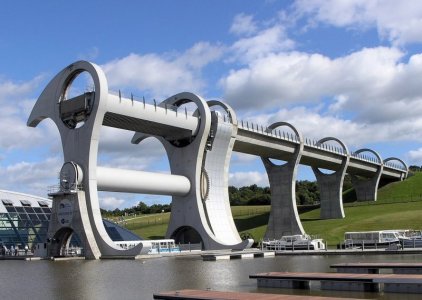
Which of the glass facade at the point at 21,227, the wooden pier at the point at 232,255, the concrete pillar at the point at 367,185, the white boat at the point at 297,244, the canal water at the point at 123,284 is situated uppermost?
the concrete pillar at the point at 367,185

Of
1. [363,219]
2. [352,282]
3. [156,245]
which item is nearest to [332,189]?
[363,219]

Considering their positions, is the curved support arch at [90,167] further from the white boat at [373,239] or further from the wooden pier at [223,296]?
the wooden pier at [223,296]

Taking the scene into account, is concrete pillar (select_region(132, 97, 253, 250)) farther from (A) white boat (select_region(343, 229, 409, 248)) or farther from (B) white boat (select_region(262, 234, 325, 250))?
(A) white boat (select_region(343, 229, 409, 248))

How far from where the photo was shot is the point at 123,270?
3034cm

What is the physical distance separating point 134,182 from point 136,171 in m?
1.20

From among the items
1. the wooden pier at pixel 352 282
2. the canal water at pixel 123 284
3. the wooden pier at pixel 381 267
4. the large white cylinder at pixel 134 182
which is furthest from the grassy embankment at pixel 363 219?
the wooden pier at pixel 352 282

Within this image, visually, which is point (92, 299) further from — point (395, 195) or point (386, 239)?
point (395, 195)

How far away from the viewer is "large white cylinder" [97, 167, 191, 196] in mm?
45688

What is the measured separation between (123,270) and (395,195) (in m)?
80.7

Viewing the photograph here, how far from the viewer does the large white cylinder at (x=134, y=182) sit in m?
45.7

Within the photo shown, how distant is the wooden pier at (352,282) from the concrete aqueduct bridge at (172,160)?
71.0 feet

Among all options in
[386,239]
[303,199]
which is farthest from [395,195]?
[386,239]

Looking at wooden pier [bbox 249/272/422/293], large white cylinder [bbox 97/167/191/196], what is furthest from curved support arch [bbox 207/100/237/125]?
wooden pier [bbox 249/272/422/293]

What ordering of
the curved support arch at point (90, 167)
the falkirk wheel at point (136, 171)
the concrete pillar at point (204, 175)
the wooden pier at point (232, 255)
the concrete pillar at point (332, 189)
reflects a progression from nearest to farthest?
the wooden pier at point (232, 255) → the curved support arch at point (90, 167) → the falkirk wheel at point (136, 171) → the concrete pillar at point (204, 175) → the concrete pillar at point (332, 189)
